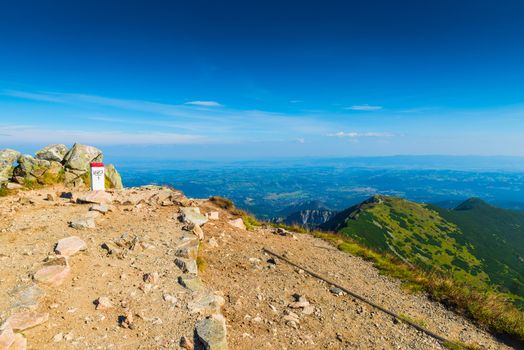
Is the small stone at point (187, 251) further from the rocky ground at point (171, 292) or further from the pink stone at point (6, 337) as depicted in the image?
the pink stone at point (6, 337)

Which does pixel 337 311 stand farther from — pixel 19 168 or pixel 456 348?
pixel 19 168

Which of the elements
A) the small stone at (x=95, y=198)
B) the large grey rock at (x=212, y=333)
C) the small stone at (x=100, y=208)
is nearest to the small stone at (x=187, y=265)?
the large grey rock at (x=212, y=333)

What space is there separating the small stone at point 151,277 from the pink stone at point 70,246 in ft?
10.4

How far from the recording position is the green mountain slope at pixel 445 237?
11050cm

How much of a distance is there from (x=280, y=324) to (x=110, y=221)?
417 inches

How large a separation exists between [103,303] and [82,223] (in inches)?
264

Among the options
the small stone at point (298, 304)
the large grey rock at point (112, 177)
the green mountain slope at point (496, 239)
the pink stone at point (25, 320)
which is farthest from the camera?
the green mountain slope at point (496, 239)

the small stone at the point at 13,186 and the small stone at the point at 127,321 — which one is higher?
the small stone at the point at 13,186

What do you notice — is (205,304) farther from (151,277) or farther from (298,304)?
(298,304)

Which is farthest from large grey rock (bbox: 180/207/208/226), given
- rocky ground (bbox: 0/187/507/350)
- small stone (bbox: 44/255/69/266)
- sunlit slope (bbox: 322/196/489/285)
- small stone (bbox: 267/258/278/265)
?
sunlit slope (bbox: 322/196/489/285)

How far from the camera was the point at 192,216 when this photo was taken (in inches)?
704

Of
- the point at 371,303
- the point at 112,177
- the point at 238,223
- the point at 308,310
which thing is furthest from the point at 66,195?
the point at 371,303

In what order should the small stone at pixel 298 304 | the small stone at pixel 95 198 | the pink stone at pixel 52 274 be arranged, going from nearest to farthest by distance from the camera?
the pink stone at pixel 52 274, the small stone at pixel 298 304, the small stone at pixel 95 198

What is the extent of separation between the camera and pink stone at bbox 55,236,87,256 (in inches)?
449
